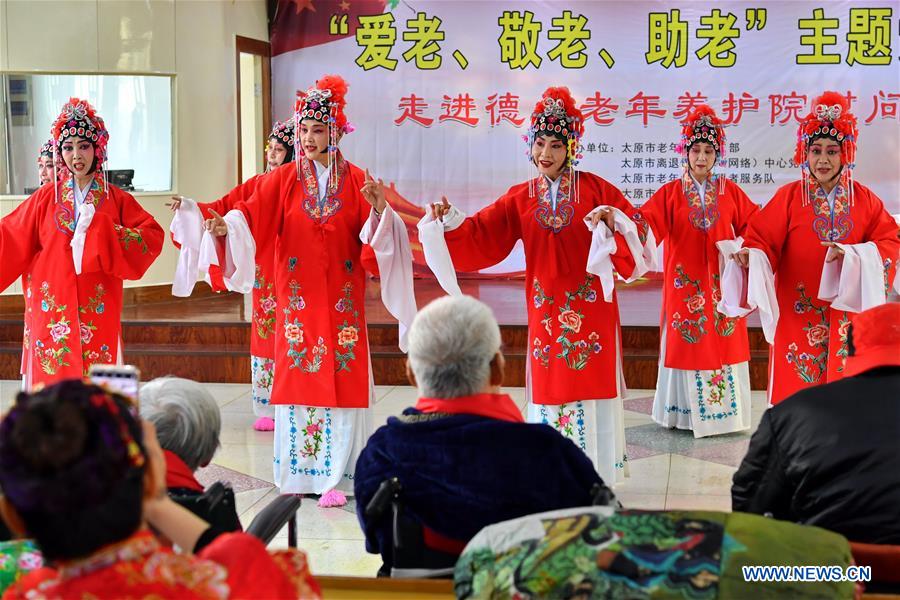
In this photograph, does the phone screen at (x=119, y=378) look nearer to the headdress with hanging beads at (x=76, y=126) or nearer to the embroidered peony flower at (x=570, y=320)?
the embroidered peony flower at (x=570, y=320)

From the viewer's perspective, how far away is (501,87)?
8.75 metres

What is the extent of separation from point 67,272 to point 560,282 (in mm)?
1830

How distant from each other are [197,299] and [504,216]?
4705 millimetres

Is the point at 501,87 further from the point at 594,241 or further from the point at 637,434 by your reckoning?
the point at 594,241

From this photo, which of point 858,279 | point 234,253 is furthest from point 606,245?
point 234,253

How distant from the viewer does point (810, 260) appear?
13.6ft

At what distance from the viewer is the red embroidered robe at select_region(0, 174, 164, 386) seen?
4.30 meters

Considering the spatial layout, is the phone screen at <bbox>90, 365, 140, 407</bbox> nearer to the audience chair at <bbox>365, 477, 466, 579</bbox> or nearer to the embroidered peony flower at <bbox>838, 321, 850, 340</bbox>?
the audience chair at <bbox>365, 477, 466, 579</bbox>

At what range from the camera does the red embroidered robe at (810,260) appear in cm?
414

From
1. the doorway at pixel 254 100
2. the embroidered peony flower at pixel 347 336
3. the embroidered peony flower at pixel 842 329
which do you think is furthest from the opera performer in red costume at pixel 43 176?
the doorway at pixel 254 100

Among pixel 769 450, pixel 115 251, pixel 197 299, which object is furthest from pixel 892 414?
pixel 197 299

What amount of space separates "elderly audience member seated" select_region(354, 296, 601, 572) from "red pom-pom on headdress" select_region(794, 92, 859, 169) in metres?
2.45

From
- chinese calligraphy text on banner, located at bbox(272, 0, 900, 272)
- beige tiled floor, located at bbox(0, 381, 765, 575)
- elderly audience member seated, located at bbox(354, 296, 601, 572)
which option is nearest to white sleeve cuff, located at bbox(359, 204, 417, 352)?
beige tiled floor, located at bbox(0, 381, 765, 575)

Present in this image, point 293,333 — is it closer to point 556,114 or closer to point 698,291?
point 556,114
